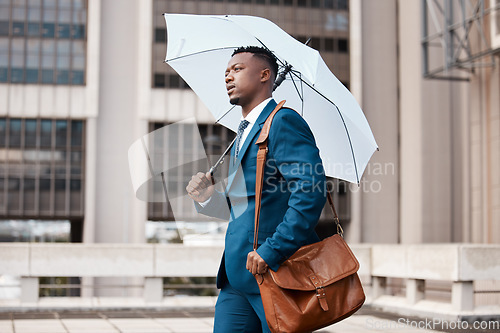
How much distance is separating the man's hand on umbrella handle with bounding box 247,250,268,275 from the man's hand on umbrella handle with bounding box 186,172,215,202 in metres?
0.62

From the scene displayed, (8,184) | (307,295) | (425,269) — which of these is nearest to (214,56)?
(307,295)

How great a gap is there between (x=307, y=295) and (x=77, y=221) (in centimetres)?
3934

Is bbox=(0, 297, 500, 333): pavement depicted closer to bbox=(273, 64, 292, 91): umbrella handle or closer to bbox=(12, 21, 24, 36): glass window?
bbox=(273, 64, 292, 91): umbrella handle

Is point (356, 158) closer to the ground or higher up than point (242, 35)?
closer to the ground

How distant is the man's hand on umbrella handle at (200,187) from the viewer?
377cm

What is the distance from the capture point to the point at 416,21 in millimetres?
42000

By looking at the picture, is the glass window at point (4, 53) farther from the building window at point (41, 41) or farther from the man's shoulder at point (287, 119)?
the man's shoulder at point (287, 119)

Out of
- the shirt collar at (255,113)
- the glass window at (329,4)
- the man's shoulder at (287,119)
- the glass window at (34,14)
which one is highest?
the glass window at (329,4)

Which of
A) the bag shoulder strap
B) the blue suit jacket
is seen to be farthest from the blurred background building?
the bag shoulder strap

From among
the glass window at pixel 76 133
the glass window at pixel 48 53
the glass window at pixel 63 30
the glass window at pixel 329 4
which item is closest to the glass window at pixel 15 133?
the glass window at pixel 76 133

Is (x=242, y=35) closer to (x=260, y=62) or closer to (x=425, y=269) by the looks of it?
(x=260, y=62)

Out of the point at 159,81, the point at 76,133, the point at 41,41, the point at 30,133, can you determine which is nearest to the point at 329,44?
the point at 159,81

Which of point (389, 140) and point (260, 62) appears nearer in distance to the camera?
point (260, 62)

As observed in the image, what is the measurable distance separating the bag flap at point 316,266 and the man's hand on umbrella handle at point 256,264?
0.05 m
